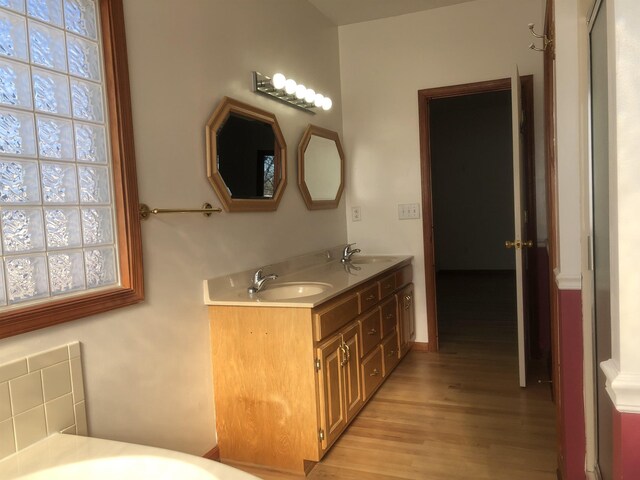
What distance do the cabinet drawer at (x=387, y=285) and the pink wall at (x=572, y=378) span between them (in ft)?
4.48

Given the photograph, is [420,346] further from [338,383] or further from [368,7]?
[368,7]

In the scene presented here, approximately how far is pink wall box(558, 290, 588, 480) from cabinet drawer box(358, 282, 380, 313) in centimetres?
112

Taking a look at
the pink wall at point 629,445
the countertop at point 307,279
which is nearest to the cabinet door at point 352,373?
the countertop at point 307,279

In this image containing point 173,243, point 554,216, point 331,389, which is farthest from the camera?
point 331,389

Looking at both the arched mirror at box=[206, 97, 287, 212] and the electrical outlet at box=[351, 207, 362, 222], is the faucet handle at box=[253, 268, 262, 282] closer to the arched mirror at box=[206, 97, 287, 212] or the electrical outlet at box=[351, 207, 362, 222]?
the arched mirror at box=[206, 97, 287, 212]

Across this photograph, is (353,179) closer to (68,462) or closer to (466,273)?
(68,462)

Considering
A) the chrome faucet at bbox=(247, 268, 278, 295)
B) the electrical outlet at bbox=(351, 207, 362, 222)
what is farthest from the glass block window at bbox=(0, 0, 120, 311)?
the electrical outlet at bbox=(351, 207, 362, 222)

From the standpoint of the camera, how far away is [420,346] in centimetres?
395

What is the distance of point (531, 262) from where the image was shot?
145 inches

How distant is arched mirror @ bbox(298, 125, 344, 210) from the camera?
130 inches

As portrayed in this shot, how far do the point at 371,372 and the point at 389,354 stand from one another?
412 mm

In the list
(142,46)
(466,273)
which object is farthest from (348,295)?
(466,273)

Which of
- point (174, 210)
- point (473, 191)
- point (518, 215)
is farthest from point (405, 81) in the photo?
point (473, 191)

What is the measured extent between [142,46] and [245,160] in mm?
804
